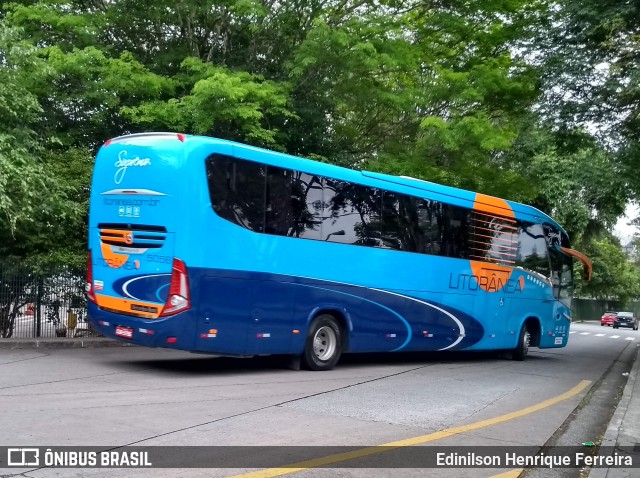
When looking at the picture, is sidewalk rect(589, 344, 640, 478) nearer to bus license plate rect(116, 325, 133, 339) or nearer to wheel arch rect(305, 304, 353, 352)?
wheel arch rect(305, 304, 353, 352)

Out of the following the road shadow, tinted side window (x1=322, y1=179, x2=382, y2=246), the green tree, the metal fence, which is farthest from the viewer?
the green tree

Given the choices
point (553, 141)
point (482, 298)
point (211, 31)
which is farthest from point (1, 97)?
point (553, 141)

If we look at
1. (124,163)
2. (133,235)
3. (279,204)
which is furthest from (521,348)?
(124,163)

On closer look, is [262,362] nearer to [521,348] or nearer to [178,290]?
[178,290]

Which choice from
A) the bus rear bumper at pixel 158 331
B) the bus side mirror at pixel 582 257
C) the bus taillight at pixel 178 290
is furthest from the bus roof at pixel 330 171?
the bus rear bumper at pixel 158 331

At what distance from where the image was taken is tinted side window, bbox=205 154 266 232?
37.5ft

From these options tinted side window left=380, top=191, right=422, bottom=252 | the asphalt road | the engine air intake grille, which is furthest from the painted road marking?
the engine air intake grille

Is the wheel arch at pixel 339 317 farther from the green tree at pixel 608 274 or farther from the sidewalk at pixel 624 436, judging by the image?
the green tree at pixel 608 274

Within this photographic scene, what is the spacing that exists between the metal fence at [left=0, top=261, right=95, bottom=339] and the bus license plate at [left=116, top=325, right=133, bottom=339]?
5.08 meters

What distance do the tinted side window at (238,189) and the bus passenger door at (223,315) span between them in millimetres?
1034

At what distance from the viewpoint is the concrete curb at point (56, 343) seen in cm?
1469

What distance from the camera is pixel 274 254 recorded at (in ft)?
40.2

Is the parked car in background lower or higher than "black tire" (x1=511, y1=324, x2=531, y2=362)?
lower

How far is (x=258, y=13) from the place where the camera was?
53.6 ft
